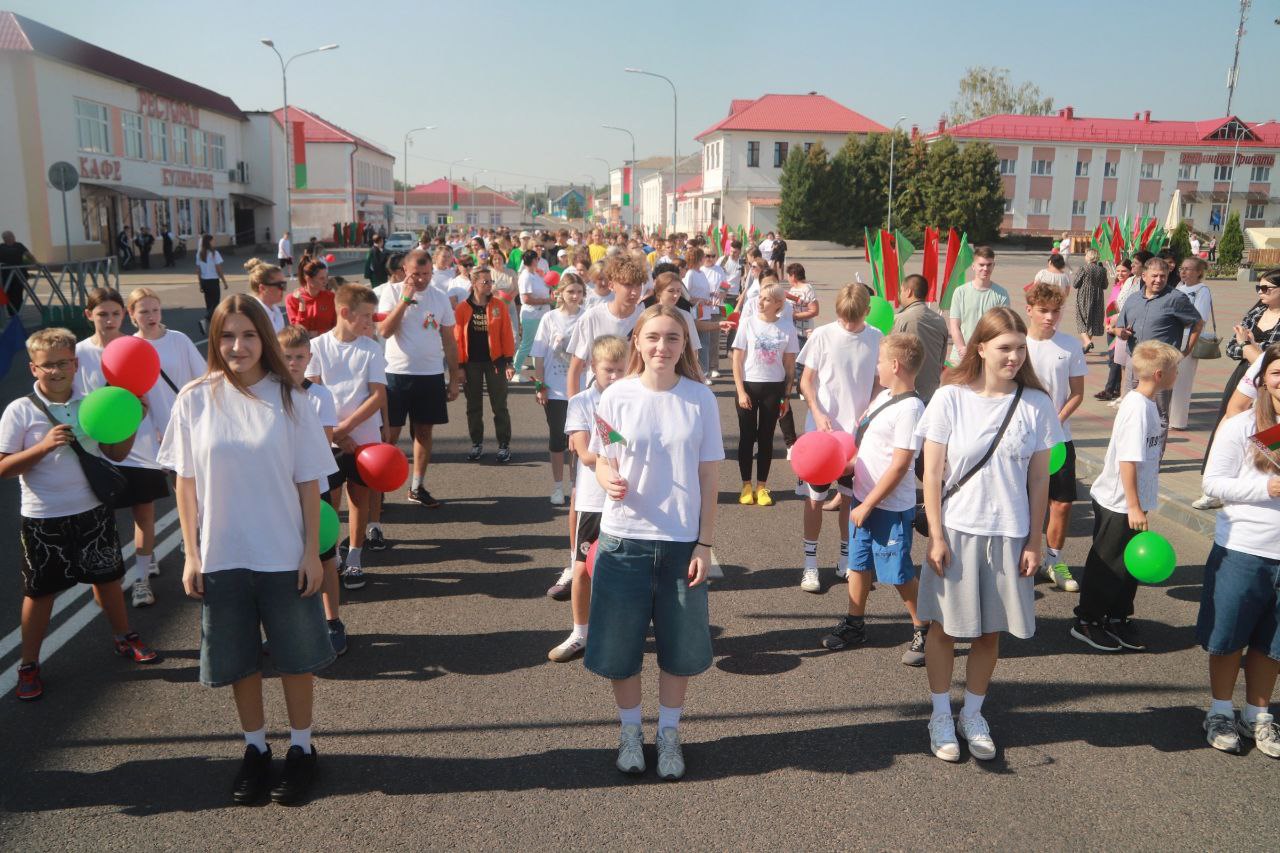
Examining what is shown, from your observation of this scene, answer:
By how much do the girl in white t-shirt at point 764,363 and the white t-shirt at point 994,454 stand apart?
3.06 metres

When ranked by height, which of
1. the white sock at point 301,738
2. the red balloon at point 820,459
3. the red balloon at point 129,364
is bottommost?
the white sock at point 301,738

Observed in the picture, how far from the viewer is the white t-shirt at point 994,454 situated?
371 cm

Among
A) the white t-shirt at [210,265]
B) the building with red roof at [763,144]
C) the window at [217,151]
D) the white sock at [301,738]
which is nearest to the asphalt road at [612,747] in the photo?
the white sock at [301,738]

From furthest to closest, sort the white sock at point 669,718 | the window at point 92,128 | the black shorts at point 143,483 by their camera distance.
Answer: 1. the window at point 92,128
2. the black shorts at point 143,483
3. the white sock at point 669,718

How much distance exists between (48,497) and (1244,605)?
5.29 meters

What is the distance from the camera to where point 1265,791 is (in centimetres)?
361

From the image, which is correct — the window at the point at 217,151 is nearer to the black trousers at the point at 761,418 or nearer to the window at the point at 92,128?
the window at the point at 92,128

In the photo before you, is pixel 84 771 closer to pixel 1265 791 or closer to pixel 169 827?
pixel 169 827

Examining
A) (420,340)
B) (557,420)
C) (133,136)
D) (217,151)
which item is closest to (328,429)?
(420,340)

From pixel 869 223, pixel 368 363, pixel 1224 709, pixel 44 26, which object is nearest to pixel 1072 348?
pixel 1224 709

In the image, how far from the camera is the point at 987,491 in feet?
12.2

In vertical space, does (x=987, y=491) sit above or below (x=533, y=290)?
below

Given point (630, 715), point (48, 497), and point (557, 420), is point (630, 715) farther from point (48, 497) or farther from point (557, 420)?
point (557, 420)

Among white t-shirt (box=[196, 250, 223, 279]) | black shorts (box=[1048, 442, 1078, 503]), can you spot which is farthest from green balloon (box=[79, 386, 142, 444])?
white t-shirt (box=[196, 250, 223, 279])
